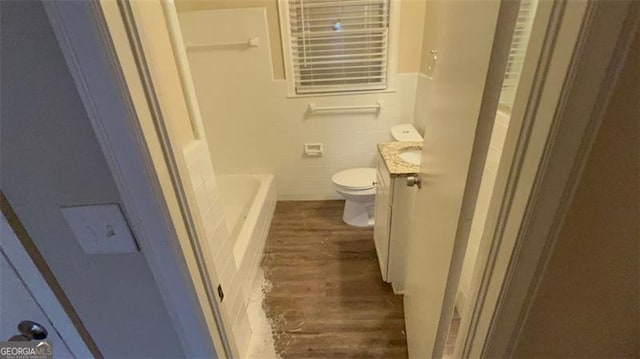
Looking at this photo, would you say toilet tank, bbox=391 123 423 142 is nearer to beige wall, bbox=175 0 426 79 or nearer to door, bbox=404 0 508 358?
beige wall, bbox=175 0 426 79

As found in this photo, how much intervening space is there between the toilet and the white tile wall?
116cm

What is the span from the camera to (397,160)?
63.3 inches

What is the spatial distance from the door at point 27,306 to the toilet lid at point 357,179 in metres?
1.79

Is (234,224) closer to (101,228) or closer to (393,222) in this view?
(393,222)

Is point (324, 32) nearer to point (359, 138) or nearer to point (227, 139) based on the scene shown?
point (359, 138)

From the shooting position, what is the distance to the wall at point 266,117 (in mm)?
2420

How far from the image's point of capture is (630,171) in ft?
1.56

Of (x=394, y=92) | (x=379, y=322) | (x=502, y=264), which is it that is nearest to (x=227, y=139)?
(x=394, y=92)

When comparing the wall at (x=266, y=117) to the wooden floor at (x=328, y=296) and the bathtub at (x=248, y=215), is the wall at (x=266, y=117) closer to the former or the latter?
the bathtub at (x=248, y=215)

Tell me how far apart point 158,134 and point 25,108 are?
206 millimetres

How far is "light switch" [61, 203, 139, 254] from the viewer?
0.56 meters

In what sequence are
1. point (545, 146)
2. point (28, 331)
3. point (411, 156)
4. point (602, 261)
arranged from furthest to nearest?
point (411, 156) < point (28, 331) < point (602, 261) < point (545, 146)

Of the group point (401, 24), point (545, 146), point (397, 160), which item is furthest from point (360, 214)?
point (545, 146)

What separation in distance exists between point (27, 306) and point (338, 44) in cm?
240
